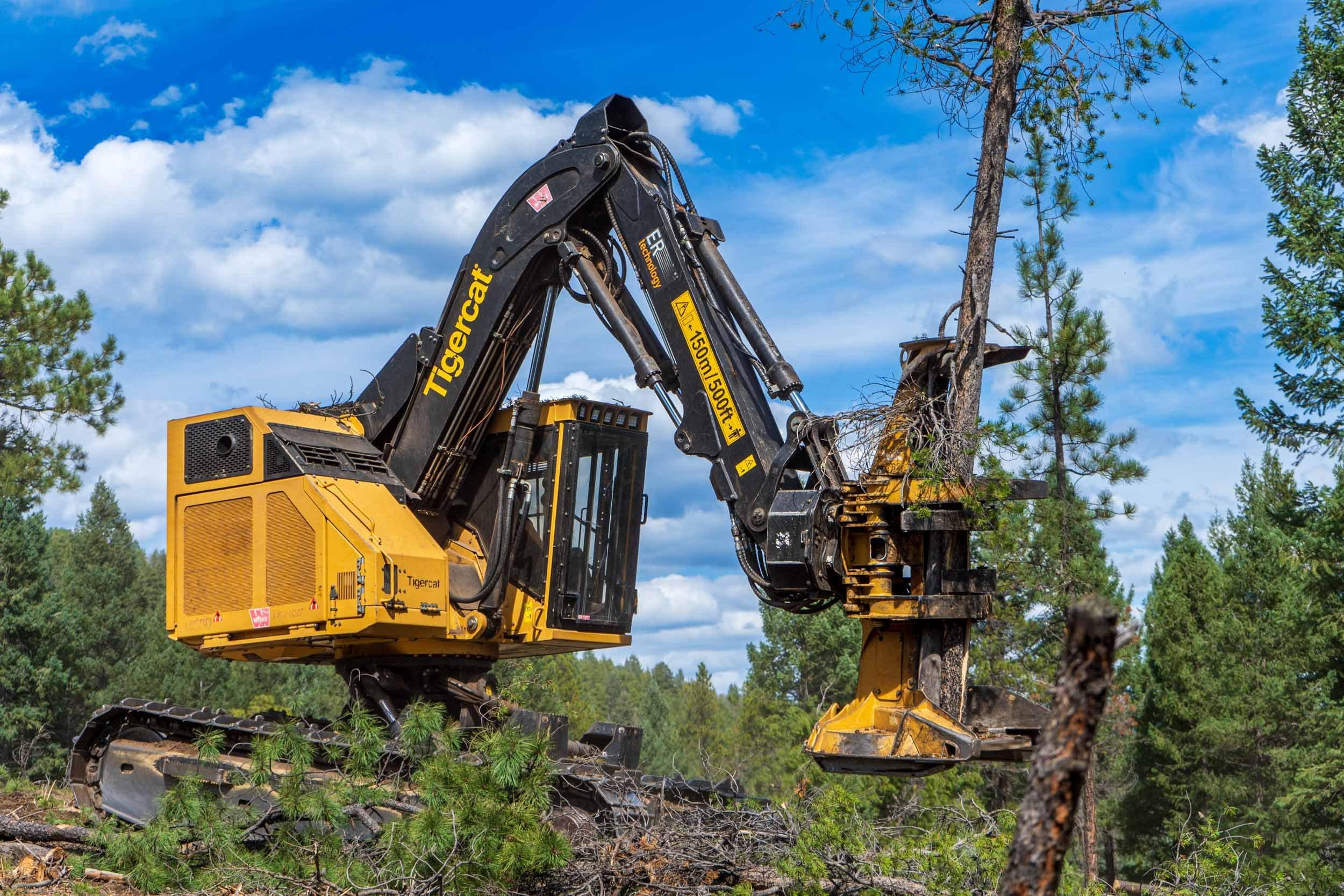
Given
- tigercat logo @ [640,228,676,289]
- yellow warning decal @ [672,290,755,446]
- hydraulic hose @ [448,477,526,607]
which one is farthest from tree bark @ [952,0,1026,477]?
hydraulic hose @ [448,477,526,607]

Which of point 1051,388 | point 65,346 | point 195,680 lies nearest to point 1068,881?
point 1051,388

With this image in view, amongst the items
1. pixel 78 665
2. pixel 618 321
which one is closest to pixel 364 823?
pixel 618 321

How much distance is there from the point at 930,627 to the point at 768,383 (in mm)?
1974

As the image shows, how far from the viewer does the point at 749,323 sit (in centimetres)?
861

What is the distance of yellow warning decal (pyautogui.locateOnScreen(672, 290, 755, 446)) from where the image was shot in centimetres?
847

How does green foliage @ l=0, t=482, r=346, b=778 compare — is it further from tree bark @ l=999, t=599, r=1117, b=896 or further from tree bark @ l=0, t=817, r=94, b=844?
tree bark @ l=999, t=599, r=1117, b=896

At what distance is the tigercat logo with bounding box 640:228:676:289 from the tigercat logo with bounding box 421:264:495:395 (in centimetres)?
149

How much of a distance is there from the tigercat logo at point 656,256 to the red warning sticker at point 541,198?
1.06 metres

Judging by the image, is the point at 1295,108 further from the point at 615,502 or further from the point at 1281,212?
the point at 615,502

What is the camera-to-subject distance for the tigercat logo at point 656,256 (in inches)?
354

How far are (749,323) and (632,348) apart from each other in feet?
3.12

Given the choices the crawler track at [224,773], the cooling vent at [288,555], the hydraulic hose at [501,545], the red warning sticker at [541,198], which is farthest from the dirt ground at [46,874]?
the red warning sticker at [541,198]

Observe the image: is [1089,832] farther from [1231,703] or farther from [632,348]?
[632,348]

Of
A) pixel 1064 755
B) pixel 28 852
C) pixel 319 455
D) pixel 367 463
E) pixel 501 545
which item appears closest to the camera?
pixel 1064 755
